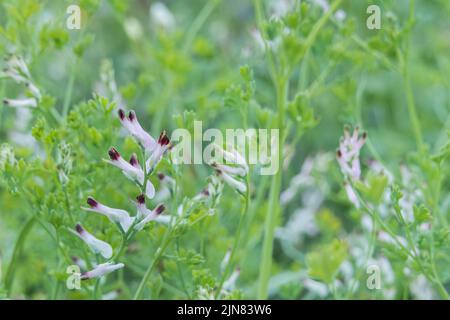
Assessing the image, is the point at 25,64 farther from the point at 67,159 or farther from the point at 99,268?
the point at 99,268

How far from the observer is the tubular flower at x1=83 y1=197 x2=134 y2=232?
1110 mm

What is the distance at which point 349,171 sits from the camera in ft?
Answer: 4.11

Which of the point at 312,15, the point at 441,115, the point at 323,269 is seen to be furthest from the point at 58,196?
the point at 441,115

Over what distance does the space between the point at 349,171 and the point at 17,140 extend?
3.01ft

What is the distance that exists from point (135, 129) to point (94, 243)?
193 millimetres

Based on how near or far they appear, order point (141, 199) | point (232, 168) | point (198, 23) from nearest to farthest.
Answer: point (141, 199) → point (232, 168) → point (198, 23)

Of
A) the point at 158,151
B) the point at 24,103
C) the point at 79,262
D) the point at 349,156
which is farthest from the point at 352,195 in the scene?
the point at 24,103

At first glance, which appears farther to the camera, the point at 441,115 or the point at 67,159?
the point at 441,115

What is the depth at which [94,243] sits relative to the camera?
3.82ft

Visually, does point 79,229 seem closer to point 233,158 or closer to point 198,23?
point 233,158

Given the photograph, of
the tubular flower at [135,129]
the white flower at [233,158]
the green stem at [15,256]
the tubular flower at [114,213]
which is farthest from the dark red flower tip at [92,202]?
the green stem at [15,256]

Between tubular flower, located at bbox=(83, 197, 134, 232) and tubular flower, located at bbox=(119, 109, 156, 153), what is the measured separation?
10cm

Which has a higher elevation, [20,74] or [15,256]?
[20,74]

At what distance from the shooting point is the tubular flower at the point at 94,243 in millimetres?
1146
